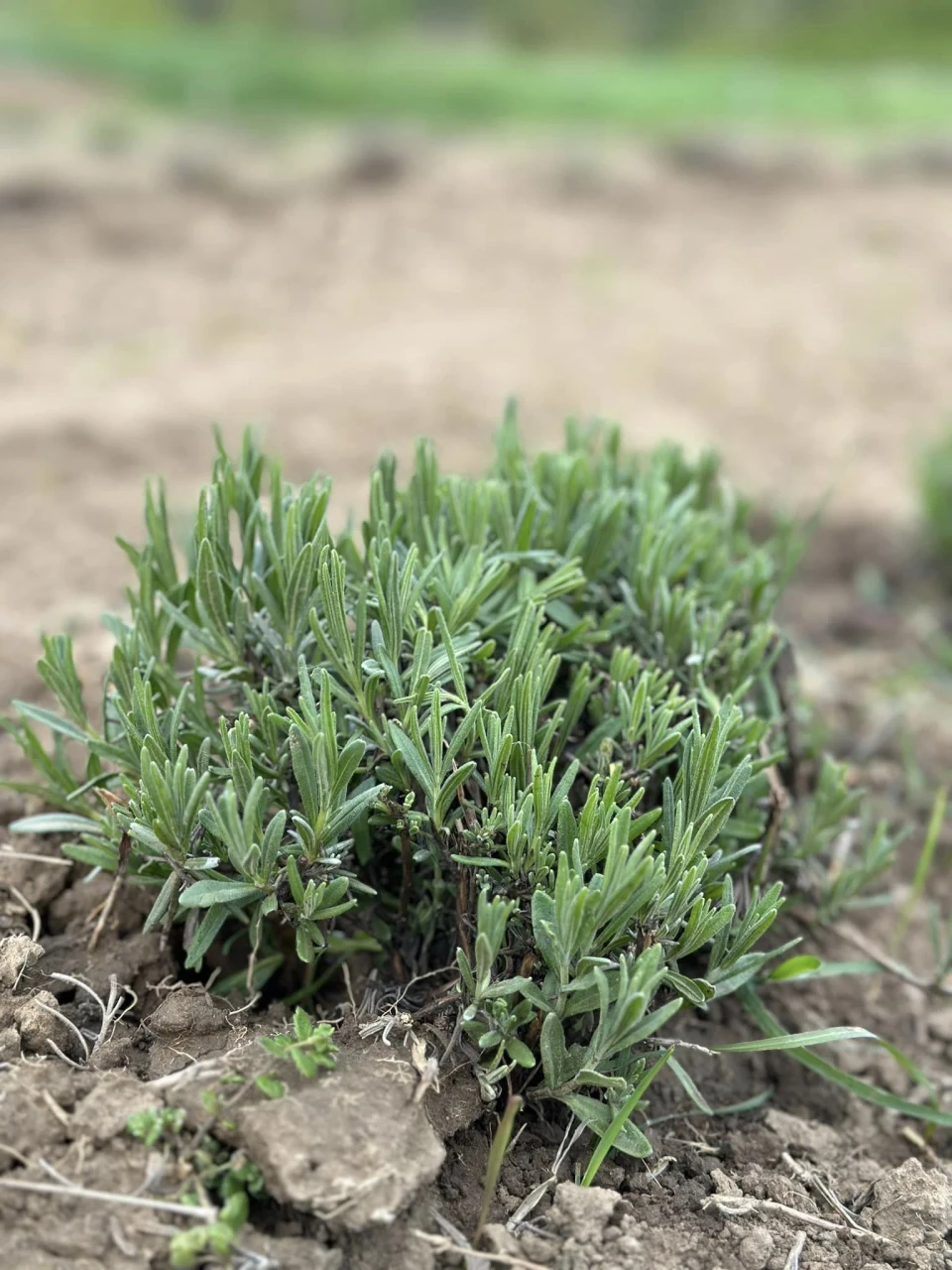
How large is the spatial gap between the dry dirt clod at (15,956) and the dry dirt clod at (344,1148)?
435 mm

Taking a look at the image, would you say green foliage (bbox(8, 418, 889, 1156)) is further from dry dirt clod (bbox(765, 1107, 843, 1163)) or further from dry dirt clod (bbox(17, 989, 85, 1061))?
dry dirt clod (bbox(765, 1107, 843, 1163))

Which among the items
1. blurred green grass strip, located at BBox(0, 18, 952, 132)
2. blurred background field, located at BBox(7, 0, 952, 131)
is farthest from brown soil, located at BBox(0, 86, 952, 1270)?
blurred background field, located at BBox(7, 0, 952, 131)

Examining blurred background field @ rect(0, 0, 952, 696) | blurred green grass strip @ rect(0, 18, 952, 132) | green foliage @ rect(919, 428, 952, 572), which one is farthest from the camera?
blurred green grass strip @ rect(0, 18, 952, 132)

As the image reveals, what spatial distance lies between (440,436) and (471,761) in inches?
149

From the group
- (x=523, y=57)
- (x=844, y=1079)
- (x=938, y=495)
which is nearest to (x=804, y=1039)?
(x=844, y=1079)

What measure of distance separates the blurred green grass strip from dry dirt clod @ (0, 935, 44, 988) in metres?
9.75

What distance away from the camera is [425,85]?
1077cm

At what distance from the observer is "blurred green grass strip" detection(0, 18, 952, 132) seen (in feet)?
33.8

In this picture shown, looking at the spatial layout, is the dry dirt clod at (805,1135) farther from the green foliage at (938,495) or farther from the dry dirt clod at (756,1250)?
the green foliage at (938,495)

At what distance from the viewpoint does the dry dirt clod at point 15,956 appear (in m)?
1.54

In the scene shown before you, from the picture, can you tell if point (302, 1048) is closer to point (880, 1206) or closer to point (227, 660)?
point (227, 660)

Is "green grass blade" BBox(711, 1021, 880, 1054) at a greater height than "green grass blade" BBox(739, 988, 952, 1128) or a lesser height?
greater

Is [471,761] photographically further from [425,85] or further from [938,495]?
[425,85]

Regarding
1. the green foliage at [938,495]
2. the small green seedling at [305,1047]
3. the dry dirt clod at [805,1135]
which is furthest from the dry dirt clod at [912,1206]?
the green foliage at [938,495]
